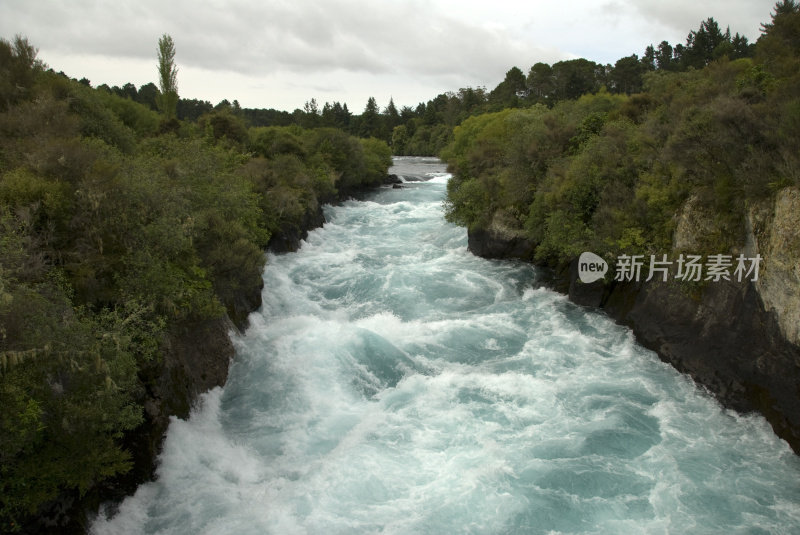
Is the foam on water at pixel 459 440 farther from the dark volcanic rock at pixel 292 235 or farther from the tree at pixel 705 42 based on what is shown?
the tree at pixel 705 42

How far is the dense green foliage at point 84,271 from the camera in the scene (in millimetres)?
7484

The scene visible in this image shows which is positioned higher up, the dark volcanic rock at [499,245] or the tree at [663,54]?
the tree at [663,54]

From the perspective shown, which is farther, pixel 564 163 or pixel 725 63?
pixel 564 163

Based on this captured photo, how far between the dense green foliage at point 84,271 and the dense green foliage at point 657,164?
1174cm

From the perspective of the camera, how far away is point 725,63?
64.2 feet

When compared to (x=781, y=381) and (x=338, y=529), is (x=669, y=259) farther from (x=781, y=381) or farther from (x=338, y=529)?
(x=338, y=529)

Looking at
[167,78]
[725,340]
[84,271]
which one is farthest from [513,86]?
[84,271]

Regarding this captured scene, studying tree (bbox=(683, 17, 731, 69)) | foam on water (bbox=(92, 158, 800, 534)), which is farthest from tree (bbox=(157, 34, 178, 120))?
tree (bbox=(683, 17, 731, 69))

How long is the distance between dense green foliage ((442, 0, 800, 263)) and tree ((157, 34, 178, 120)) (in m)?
27.9

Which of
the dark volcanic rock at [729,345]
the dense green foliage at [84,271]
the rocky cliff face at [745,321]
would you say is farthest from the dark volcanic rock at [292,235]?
the dark volcanic rock at [729,345]

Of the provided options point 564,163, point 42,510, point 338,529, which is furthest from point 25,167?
point 564,163

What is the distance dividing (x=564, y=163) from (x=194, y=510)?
1918 centimetres

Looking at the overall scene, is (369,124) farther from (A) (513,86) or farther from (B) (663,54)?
(B) (663,54)

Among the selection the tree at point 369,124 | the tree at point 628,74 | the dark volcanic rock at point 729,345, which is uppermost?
the tree at point 628,74
